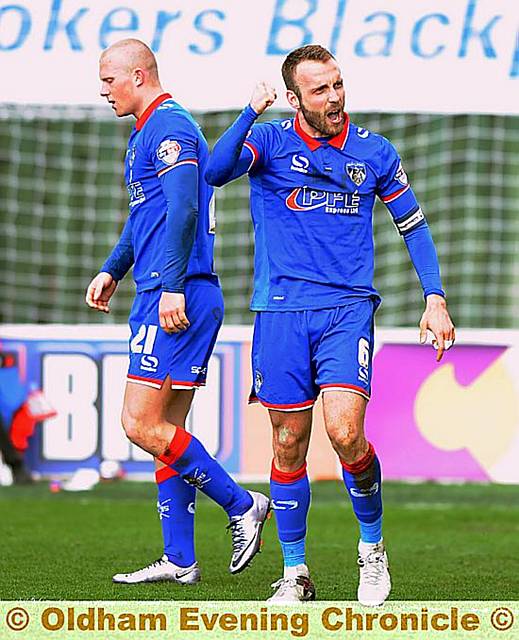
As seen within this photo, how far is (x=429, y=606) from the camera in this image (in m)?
4.59

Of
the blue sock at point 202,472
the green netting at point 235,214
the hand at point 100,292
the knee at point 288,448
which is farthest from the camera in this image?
the green netting at point 235,214

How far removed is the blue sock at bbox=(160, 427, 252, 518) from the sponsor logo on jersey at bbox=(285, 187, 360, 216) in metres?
1.01

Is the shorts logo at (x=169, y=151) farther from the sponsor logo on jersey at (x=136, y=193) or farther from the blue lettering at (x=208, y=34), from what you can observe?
the blue lettering at (x=208, y=34)

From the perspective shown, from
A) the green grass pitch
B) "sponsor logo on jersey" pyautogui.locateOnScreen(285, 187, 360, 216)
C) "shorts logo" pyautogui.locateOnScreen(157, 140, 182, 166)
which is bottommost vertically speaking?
the green grass pitch

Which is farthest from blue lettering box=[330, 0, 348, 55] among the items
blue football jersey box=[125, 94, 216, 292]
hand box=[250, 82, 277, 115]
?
hand box=[250, 82, 277, 115]

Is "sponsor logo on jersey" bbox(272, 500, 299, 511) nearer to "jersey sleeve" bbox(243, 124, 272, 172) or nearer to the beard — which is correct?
"jersey sleeve" bbox(243, 124, 272, 172)

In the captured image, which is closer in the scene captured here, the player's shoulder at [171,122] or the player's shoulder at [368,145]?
the player's shoulder at [368,145]

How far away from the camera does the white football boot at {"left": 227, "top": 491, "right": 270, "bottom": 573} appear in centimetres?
532

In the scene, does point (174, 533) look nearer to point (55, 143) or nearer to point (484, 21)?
point (484, 21)

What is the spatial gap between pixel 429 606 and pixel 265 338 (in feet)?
3.36

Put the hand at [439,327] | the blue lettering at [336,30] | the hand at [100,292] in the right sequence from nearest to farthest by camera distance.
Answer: the hand at [439,327] → the hand at [100,292] → the blue lettering at [336,30]

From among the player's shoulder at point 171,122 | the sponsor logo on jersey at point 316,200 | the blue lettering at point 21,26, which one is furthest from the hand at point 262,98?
the blue lettering at point 21,26

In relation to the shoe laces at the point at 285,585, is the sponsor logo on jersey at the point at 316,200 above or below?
above

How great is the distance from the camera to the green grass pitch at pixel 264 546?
5191mm
